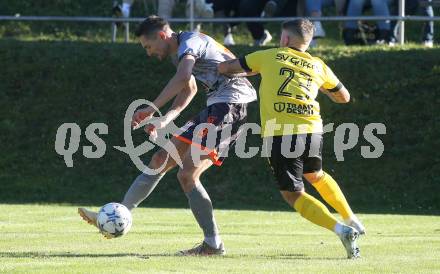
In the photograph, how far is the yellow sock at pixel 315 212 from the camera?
8.93m

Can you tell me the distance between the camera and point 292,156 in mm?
9078

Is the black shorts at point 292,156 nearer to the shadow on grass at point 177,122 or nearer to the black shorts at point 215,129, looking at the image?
the black shorts at point 215,129

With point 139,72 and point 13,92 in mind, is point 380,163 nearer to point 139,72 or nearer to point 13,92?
point 139,72

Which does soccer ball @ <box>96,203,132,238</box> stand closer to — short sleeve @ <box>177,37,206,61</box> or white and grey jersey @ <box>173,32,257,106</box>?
white and grey jersey @ <box>173,32,257,106</box>

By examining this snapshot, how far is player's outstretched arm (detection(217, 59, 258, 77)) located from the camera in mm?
9156

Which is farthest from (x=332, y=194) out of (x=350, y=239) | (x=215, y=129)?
(x=215, y=129)

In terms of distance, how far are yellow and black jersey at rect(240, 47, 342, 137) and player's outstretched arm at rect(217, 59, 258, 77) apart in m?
0.04

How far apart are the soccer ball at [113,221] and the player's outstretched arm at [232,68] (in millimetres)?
1469

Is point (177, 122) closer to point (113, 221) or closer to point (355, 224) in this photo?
point (113, 221)

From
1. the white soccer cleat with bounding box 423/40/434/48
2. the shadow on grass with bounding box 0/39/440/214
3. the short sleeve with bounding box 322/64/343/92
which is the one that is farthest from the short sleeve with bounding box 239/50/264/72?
the white soccer cleat with bounding box 423/40/434/48

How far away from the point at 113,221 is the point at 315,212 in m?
1.70

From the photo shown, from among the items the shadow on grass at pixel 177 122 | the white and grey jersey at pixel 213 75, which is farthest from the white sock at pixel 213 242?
the shadow on grass at pixel 177 122

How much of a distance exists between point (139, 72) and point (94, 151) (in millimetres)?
1782

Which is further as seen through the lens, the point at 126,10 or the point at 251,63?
the point at 126,10
